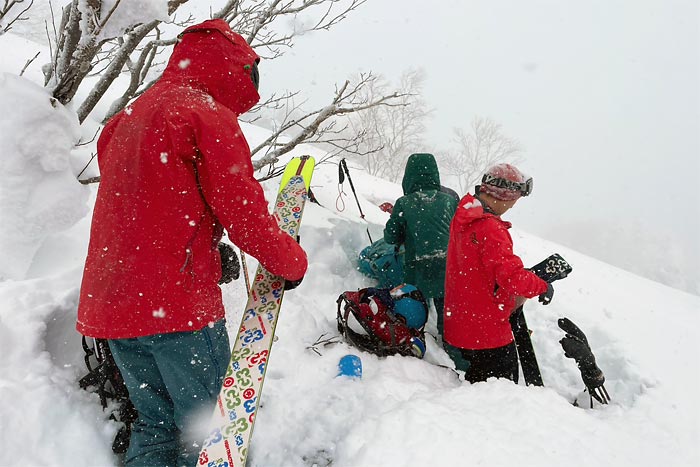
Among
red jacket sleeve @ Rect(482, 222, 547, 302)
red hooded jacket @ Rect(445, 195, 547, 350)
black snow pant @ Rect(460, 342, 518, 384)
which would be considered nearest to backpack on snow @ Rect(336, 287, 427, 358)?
red hooded jacket @ Rect(445, 195, 547, 350)

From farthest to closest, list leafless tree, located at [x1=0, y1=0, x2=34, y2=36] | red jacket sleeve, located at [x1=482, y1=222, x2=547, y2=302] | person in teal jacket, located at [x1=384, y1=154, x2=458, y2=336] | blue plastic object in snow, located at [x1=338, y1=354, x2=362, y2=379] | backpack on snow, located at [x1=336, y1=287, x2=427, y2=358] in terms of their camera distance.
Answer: person in teal jacket, located at [x1=384, y1=154, x2=458, y2=336] → backpack on snow, located at [x1=336, y1=287, x2=427, y2=358] → blue plastic object in snow, located at [x1=338, y1=354, x2=362, y2=379] → red jacket sleeve, located at [x1=482, y1=222, x2=547, y2=302] → leafless tree, located at [x1=0, y1=0, x2=34, y2=36]

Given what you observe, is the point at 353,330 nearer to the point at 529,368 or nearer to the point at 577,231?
the point at 529,368

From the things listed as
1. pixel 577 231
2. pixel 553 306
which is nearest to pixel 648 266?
pixel 577 231

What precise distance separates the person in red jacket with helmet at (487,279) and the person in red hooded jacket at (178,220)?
145 centimetres

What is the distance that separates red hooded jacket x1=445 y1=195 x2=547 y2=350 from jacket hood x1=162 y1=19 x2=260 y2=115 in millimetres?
1749

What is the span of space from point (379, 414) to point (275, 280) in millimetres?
1020

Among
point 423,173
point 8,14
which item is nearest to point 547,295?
point 423,173

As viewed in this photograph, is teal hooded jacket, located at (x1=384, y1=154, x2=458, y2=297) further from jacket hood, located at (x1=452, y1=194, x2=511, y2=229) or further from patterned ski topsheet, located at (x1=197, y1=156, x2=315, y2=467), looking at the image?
patterned ski topsheet, located at (x1=197, y1=156, x2=315, y2=467)

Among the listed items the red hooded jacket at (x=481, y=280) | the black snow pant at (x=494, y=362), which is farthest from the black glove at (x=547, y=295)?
the black snow pant at (x=494, y=362)

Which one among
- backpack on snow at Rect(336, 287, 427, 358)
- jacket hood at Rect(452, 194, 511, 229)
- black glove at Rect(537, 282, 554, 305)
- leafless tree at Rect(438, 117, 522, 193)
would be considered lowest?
leafless tree at Rect(438, 117, 522, 193)

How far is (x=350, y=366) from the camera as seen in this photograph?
9.77ft

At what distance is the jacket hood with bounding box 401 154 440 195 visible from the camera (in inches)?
169

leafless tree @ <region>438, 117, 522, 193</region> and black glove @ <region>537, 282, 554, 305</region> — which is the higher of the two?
black glove @ <region>537, 282, 554, 305</region>

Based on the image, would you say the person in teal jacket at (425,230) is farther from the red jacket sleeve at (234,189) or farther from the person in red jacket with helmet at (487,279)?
the red jacket sleeve at (234,189)
